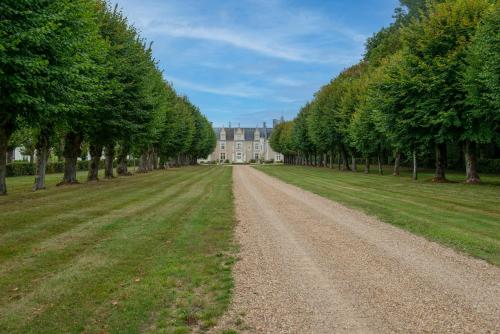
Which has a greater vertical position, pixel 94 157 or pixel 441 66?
pixel 441 66

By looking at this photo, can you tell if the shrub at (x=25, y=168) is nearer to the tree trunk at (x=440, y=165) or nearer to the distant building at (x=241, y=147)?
the tree trunk at (x=440, y=165)

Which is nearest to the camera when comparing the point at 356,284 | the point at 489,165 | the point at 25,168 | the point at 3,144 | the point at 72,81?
the point at 356,284

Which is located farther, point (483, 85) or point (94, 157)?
point (94, 157)

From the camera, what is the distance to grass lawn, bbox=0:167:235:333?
19.7ft

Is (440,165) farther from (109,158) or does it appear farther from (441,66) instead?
(109,158)

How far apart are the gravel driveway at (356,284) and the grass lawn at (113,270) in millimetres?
596

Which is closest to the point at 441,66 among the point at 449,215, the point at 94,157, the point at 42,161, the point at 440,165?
the point at 440,165

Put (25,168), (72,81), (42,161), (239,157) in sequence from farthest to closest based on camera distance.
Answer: (239,157) → (25,168) → (42,161) → (72,81)

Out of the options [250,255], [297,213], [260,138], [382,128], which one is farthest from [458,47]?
[260,138]

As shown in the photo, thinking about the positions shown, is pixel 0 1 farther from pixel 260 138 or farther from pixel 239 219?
pixel 260 138

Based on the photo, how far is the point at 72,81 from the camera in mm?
15312

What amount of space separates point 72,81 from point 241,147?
157274 millimetres

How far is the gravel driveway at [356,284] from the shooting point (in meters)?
5.89

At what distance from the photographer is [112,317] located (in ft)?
19.8
